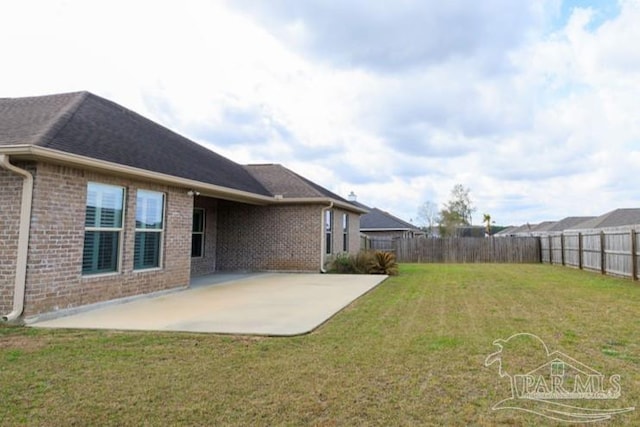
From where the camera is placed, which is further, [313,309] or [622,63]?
[622,63]

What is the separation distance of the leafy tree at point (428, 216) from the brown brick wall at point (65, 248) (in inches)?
1529

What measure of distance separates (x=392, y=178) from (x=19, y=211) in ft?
82.0

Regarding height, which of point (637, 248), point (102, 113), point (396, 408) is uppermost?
point (102, 113)

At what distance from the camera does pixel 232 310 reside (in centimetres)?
756

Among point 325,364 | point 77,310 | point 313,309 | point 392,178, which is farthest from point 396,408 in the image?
point 392,178

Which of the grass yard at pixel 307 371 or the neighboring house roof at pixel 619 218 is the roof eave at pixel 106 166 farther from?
the neighboring house roof at pixel 619 218

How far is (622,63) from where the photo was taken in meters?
11.5

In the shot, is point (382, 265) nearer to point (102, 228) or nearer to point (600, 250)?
point (600, 250)

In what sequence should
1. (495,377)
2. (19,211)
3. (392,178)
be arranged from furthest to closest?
(392,178)
(19,211)
(495,377)

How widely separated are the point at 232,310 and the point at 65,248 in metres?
3.09

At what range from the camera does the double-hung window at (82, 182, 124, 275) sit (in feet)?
24.7

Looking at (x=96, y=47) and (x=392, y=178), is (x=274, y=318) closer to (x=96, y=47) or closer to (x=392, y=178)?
(x=96, y=47)

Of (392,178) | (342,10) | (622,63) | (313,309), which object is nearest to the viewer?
(313,309)

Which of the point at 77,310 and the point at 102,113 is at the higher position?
the point at 102,113
